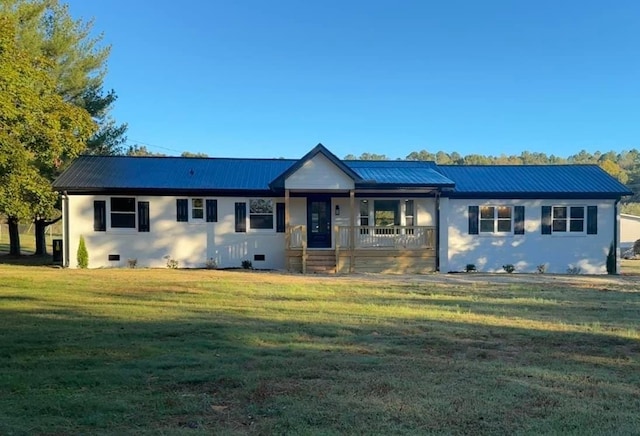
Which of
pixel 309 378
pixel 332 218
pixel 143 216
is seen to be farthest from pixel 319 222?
pixel 309 378

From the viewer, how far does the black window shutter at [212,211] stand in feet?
66.5

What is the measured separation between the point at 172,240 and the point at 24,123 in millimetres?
6695

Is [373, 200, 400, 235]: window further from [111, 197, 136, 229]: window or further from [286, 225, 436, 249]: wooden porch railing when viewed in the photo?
[111, 197, 136, 229]: window

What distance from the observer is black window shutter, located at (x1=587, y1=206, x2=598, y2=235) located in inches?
824

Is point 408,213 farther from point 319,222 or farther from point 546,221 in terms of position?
point 546,221

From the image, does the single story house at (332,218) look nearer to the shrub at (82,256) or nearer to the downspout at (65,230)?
the downspout at (65,230)

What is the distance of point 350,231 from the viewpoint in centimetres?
1939

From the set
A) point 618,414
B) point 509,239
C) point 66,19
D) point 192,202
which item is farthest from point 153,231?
point 618,414

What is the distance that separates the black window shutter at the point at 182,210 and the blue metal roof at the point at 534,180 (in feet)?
34.2

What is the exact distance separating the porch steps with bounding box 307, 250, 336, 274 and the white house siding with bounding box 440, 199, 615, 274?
192 inches

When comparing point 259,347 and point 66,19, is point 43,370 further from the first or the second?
point 66,19

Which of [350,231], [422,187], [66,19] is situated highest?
[66,19]

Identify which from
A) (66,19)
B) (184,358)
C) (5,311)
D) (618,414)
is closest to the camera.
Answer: (618,414)

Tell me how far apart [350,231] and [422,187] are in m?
3.17
